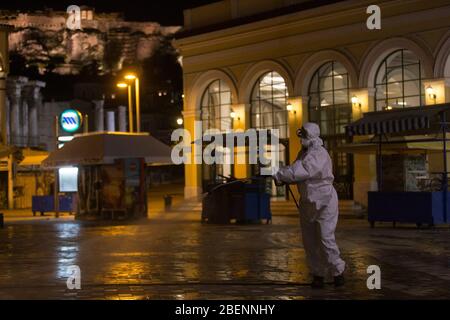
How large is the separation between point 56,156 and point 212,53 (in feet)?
29.1

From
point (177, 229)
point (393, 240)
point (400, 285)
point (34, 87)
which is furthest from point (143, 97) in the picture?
point (400, 285)

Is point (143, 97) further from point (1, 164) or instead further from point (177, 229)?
point (177, 229)

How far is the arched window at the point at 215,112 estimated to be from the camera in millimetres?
33594

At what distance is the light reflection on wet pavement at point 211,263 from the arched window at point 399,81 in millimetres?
7788

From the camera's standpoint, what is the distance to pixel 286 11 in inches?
1182

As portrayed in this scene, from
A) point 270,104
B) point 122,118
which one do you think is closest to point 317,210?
point 270,104

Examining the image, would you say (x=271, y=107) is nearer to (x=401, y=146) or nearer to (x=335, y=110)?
(x=335, y=110)

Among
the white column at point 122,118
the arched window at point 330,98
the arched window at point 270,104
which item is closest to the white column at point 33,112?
the white column at point 122,118

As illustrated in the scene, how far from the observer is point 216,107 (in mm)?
34125

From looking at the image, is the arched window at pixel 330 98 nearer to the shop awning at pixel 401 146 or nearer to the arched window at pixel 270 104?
the arched window at pixel 270 104

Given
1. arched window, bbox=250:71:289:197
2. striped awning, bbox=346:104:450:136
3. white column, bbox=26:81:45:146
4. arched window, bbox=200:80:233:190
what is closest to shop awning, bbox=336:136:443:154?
striped awning, bbox=346:104:450:136

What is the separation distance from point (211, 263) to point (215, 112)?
21458 mm

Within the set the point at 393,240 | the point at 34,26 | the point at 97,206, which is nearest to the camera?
the point at 393,240

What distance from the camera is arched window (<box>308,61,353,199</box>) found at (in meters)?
29.2
